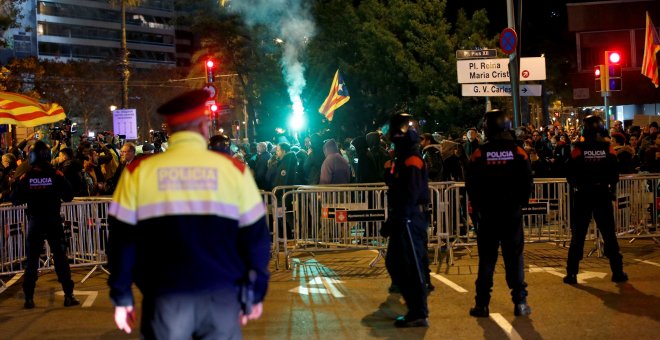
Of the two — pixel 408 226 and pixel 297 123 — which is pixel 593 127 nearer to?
pixel 408 226

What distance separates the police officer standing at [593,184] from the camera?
977 cm

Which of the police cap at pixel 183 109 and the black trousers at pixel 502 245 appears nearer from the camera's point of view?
the police cap at pixel 183 109

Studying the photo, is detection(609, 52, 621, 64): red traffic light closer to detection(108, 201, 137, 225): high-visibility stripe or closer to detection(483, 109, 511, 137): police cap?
detection(483, 109, 511, 137): police cap

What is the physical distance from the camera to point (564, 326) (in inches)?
318

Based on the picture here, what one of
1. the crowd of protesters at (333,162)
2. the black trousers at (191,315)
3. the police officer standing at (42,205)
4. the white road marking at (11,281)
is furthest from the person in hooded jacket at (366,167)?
the black trousers at (191,315)

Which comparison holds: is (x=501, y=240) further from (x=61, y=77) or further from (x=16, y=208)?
(x=61, y=77)

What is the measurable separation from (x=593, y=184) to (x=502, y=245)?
2.08 meters

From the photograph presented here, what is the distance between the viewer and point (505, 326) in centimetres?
811

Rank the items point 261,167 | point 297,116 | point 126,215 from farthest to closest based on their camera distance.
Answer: point 297,116
point 261,167
point 126,215

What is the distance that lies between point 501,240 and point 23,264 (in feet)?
25.4

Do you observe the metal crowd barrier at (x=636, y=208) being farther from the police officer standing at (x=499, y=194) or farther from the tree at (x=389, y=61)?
the tree at (x=389, y=61)

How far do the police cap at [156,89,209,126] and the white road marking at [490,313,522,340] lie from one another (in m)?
4.24

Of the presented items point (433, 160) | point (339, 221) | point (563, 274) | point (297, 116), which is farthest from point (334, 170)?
point (297, 116)

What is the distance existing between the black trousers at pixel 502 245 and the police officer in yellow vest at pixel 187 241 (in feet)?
13.6
